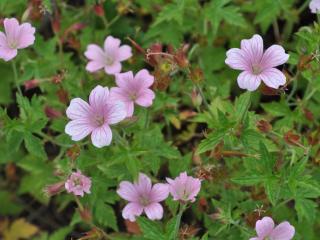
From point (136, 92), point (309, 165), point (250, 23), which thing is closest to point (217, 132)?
point (136, 92)

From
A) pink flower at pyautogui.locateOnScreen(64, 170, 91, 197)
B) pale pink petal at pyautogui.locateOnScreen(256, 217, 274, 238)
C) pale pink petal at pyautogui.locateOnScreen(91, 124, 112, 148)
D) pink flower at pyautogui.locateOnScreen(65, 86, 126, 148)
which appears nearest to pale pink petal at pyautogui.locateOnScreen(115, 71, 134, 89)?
pink flower at pyautogui.locateOnScreen(65, 86, 126, 148)

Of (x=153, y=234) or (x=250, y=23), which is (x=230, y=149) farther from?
(x=250, y=23)

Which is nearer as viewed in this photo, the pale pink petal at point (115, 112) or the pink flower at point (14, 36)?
the pale pink petal at point (115, 112)

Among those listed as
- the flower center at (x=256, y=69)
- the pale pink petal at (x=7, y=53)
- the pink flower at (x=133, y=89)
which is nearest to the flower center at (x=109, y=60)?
the pink flower at (x=133, y=89)

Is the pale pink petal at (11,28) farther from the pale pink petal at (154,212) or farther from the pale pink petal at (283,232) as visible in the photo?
the pale pink petal at (283,232)

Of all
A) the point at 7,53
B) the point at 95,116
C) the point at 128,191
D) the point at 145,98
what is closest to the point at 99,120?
the point at 95,116

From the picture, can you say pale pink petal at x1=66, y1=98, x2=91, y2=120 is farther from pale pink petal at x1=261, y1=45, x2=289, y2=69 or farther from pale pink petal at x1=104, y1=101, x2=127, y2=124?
pale pink petal at x1=261, y1=45, x2=289, y2=69
